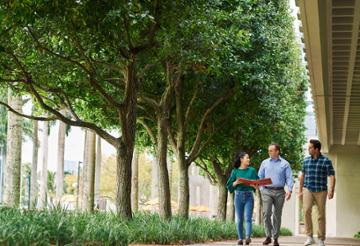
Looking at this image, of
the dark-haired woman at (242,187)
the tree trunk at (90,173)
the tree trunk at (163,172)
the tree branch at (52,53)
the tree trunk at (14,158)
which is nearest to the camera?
the dark-haired woman at (242,187)

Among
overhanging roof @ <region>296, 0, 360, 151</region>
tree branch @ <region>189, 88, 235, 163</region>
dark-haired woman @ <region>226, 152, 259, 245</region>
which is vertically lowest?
dark-haired woman @ <region>226, 152, 259, 245</region>

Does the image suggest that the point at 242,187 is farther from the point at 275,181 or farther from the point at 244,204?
the point at 275,181

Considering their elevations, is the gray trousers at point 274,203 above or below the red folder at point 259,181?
below

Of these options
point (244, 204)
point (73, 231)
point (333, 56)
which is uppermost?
point (333, 56)

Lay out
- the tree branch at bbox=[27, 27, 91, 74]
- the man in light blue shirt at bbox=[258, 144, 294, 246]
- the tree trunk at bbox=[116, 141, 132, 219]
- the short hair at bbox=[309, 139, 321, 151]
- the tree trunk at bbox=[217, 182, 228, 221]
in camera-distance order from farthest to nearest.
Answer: the tree trunk at bbox=[217, 182, 228, 221] → the tree trunk at bbox=[116, 141, 132, 219] → the tree branch at bbox=[27, 27, 91, 74] → the man in light blue shirt at bbox=[258, 144, 294, 246] → the short hair at bbox=[309, 139, 321, 151]

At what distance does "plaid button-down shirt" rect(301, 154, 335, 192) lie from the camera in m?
13.0

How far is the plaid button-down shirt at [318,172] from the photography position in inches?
513

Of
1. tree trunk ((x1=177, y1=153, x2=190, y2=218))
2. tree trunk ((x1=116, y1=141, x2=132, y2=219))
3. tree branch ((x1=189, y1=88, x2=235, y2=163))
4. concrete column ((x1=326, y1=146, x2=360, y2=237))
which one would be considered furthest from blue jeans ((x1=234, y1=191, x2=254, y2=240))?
concrete column ((x1=326, y1=146, x2=360, y2=237))

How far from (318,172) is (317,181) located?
164 millimetres

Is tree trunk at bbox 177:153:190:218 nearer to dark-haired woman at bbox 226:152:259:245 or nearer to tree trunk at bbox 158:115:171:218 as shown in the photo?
tree trunk at bbox 158:115:171:218

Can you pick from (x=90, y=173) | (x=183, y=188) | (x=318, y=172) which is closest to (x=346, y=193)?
(x=183, y=188)

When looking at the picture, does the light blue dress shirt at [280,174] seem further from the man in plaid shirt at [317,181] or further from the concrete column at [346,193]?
the concrete column at [346,193]

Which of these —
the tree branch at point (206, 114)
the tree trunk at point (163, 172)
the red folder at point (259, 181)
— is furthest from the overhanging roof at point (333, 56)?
the tree trunk at point (163, 172)

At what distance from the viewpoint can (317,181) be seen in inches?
515
